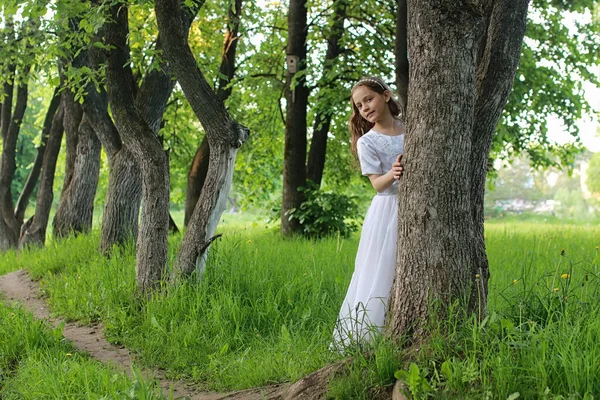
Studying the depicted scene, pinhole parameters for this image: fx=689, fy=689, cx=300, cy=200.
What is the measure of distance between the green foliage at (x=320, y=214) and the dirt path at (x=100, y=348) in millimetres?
4705

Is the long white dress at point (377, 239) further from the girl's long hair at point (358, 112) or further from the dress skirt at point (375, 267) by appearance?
the girl's long hair at point (358, 112)

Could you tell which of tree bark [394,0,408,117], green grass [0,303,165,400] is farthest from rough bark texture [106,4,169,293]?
tree bark [394,0,408,117]

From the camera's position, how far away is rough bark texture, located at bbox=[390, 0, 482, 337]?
3787 mm

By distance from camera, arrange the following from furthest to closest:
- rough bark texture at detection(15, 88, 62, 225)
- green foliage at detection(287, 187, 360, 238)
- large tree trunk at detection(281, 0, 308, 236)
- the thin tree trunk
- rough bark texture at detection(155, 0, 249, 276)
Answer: rough bark texture at detection(15, 88, 62, 225)
the thin tree trunk
large tree trunk at detection(281, 0, 308, 236)
green foliage at detection(287, 187, 360, 238)
rough bark texture at detection(155, 0, 249, 276)

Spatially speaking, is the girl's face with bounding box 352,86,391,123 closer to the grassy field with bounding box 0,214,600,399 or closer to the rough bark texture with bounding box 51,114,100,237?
the grassy field with bounding box 0,214,600,399

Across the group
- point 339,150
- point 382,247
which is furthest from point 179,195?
point 382,247

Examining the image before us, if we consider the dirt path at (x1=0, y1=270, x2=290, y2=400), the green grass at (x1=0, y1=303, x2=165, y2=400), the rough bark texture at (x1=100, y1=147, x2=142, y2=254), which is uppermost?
the rough bark texture at (x1=100, y1=147, x2=142, y2=254)

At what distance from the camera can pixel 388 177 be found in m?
4.41

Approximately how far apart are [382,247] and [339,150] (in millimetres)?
11108

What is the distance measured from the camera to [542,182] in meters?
75.2

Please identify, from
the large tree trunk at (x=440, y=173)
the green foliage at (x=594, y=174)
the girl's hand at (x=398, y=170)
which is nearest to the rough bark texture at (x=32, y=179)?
the girl's hand at (x=398, y=170)

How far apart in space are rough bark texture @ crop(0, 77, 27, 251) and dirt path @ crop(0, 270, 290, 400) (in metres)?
4.77

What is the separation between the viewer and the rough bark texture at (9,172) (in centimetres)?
1415

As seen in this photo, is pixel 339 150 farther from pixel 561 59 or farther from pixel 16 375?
pixel 16 375
